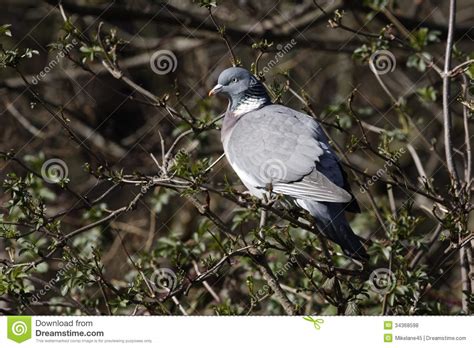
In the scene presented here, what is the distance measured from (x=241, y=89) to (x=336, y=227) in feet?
3.01

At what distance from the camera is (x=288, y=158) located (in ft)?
11.8

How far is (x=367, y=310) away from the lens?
12.9 feet

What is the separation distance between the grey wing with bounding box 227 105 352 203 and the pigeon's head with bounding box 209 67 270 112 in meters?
0.10

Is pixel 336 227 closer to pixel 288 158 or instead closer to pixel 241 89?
pixel 288 158

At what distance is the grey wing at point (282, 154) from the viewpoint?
348 cm

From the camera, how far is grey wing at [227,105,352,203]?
11.4ft
